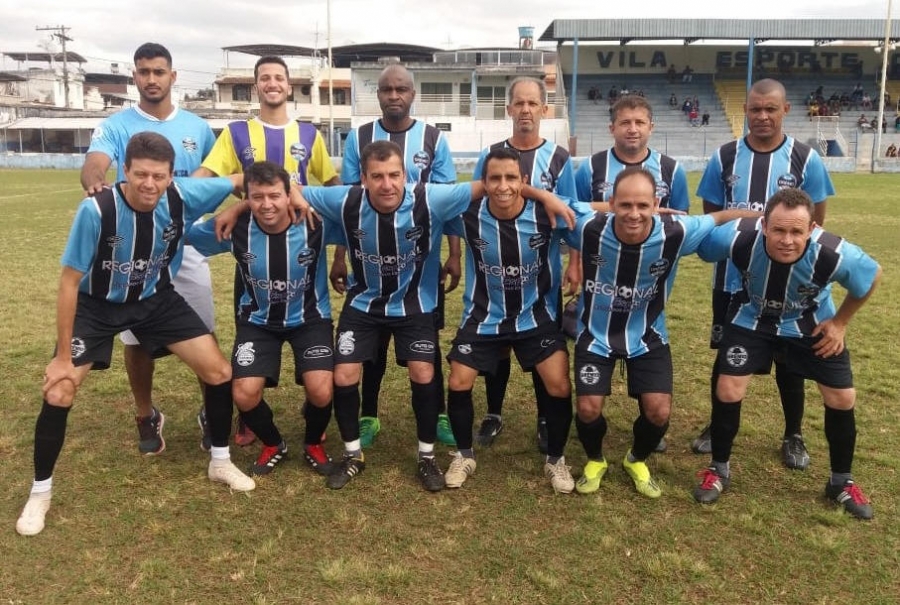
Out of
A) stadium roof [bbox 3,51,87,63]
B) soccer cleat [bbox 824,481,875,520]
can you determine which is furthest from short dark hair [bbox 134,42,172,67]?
stadium roof [bbox 3,51,87,63]

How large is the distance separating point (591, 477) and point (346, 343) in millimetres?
1515

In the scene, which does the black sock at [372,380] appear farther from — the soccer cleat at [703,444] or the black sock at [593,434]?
the soccer cleat at [703,444]

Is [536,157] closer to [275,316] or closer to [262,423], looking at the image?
[275,316]

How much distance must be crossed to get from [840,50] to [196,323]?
4699 centimetres

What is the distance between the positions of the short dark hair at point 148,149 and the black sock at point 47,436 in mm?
1262

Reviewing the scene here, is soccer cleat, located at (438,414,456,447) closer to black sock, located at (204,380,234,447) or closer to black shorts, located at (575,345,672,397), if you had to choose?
black shorts, located at (575,345,672,397)

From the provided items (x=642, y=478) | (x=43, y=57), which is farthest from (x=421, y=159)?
(x=43, y=57)

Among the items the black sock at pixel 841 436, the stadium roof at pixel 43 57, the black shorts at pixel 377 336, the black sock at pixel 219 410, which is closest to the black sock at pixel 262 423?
the black sock at pixel 219 410

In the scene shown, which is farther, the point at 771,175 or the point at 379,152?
the point at 771,175

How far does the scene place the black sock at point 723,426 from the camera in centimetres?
371

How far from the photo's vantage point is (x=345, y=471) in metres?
3.88

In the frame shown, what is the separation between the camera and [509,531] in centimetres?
338

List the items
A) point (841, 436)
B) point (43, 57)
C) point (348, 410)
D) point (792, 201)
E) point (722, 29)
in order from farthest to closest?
point (43, 57)
point (722, 29)
point (348, 410)
point (841, 436)
point (792, 201)

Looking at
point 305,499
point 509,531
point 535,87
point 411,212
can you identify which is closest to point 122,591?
point 305,499
